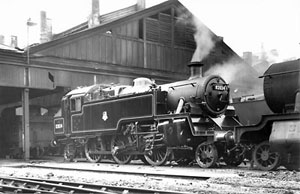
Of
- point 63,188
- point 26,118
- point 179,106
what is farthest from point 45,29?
point 63,188

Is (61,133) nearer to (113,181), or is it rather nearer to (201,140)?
(201,140)

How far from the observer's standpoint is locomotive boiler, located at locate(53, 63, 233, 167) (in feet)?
41.0

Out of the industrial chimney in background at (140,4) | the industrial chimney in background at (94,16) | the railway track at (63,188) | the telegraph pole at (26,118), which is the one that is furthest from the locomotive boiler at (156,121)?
the industrial chimney in background at (94,16)

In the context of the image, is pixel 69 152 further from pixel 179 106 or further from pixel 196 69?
pixel 196 69

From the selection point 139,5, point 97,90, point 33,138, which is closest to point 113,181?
point 97,90

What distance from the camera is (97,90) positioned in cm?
1678

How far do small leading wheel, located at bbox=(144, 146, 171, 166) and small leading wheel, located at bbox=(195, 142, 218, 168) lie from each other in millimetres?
1451

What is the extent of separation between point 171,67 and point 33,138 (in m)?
9.26

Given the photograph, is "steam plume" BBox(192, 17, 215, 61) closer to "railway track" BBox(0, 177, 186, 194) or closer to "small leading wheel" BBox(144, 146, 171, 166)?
"small leading wheel" BBox(144, 146, 171, 166)

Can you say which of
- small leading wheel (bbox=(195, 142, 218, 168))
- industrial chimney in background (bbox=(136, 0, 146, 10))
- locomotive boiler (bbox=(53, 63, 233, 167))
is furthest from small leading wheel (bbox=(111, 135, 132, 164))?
industrial chimney in background (bbox=(136, 0, 146, 10))

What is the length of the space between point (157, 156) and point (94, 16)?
60.9ft

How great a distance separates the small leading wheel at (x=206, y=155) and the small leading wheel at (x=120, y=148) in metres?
3.08

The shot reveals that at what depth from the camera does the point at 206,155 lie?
1205 cm

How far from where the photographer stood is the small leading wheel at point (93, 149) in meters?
16.2
